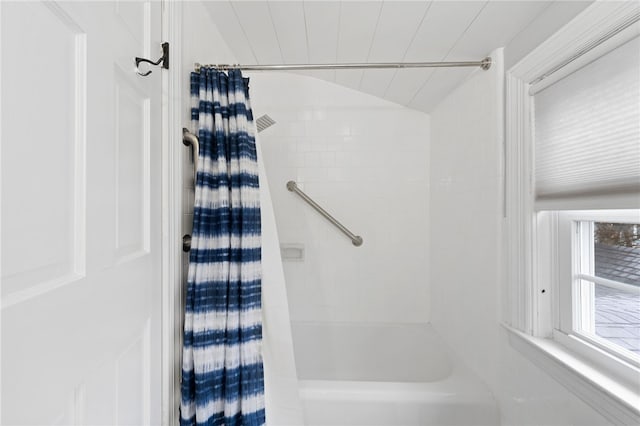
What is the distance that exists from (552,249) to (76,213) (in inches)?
57.0

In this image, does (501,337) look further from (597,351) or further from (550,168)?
(550,168)

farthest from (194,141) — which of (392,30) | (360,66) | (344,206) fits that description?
(344,206)

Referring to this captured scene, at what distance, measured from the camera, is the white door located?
0.44 meters

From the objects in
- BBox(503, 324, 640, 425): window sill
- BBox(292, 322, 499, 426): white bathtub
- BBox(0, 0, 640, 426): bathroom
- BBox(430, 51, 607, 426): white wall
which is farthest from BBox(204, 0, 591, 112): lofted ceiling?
BBox(292, 322, 499, 426): white bathtub

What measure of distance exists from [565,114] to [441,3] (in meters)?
0.60

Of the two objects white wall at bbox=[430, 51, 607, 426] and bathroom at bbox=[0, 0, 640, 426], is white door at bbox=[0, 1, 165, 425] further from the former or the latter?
white wall at bbox=[430, 51, 607, 426]

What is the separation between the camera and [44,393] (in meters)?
0.48

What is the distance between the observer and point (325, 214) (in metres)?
2.04

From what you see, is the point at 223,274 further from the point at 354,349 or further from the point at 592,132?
the point at 354,349

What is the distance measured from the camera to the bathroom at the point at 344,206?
0.51 metres

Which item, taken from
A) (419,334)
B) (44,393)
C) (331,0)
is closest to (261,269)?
(44,393)

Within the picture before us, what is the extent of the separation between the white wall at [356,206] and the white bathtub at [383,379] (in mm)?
123

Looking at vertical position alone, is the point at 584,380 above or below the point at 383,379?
above

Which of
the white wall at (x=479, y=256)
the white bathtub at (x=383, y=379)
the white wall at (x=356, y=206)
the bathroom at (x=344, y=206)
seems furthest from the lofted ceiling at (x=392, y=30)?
the white bathtub at (x=383, y=379)
